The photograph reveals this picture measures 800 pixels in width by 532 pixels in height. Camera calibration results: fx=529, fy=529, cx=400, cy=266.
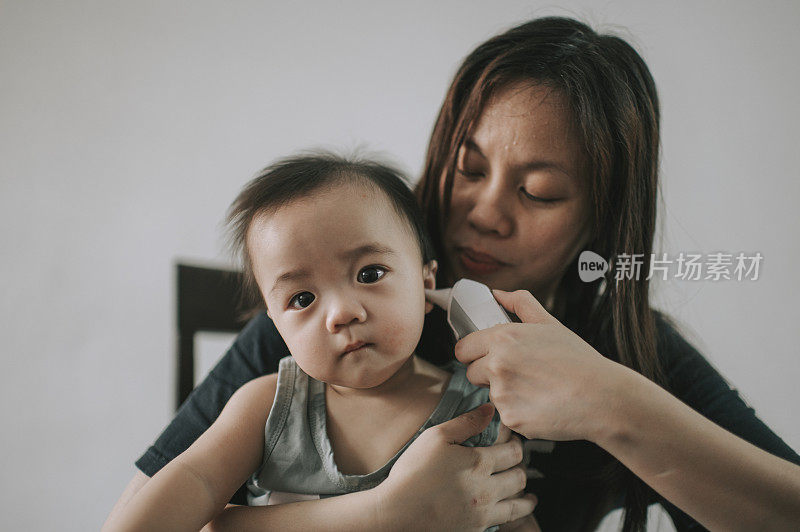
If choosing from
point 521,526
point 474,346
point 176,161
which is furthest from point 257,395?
point 176,161

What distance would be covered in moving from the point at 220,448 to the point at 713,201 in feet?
3.89

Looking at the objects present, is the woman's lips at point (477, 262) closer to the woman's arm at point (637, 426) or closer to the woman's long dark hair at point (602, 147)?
the woman's long dark hair at point (602, 147)

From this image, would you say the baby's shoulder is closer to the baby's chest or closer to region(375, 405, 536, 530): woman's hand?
the baby's chest

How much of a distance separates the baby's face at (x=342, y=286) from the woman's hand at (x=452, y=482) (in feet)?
0.35

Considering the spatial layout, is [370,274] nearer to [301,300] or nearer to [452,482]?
[301,300]

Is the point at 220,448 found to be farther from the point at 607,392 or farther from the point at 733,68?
the point at 733,68

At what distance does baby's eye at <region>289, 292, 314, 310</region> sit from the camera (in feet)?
2.16

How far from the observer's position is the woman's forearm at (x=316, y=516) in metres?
A: 0.61

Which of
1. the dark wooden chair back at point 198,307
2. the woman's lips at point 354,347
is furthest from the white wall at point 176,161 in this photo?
the woman's lips at point 354,347

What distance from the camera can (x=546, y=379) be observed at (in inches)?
23.0

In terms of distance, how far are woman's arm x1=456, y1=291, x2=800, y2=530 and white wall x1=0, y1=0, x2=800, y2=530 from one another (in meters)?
0.67

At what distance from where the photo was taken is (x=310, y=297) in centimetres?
66

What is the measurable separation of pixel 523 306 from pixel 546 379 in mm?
112

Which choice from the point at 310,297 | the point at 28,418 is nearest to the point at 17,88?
the point at 28,418
